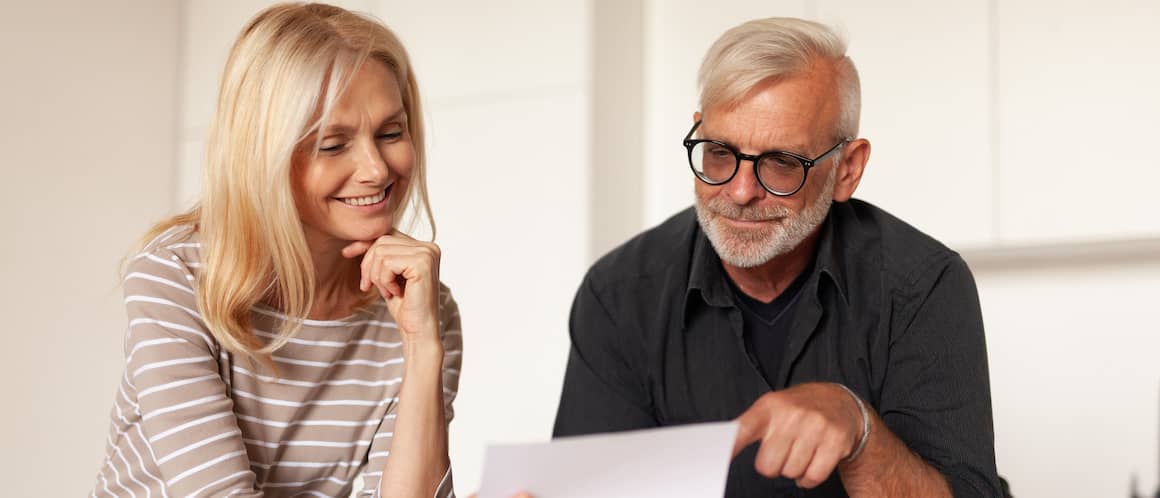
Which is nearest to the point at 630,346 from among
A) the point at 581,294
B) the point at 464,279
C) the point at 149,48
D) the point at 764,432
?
the point at 581,294

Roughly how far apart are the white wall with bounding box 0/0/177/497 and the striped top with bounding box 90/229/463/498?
1.98 m

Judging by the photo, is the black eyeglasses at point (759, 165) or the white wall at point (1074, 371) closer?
the black eyeglasses at point (759, 165)

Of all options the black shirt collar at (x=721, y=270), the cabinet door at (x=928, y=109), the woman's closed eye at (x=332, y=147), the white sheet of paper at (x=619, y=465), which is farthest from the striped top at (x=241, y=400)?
the cabinet door at (x=928, y=109)

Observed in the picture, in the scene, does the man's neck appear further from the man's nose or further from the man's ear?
Result: the man's nose

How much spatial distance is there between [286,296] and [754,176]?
0.77m

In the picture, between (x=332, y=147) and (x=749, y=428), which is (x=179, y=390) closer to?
(x=332, y=147)

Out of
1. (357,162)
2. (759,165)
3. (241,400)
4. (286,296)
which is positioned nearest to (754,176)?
(759,165)

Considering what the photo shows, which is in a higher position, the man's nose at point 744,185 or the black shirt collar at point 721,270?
the man's nose at point 744,185

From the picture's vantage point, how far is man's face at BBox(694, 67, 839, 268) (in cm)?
190

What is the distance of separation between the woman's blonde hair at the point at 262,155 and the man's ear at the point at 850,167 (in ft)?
2.66

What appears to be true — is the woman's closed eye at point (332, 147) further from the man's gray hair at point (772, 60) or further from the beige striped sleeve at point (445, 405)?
the man's gray hair at point (772, 60)

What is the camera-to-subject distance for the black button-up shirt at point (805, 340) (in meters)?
1.85

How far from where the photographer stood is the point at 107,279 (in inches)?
Result: 163

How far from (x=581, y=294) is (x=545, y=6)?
183 cm
